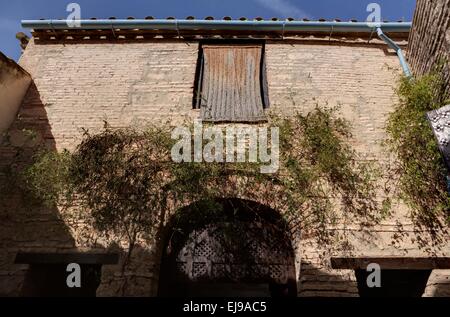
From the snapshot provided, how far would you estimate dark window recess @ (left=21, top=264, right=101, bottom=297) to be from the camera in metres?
4.55

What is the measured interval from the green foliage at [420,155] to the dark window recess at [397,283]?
0.81 m

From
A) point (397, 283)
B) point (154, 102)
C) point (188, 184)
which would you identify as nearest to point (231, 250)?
point (188, 184)

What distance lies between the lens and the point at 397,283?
17.3 feet

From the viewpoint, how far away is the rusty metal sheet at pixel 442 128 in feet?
12.6

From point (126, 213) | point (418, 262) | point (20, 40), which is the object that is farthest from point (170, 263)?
point (20, 40)

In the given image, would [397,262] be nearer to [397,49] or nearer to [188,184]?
[188,184]

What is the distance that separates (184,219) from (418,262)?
10.8 feet

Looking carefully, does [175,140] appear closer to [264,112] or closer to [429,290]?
[264,112]

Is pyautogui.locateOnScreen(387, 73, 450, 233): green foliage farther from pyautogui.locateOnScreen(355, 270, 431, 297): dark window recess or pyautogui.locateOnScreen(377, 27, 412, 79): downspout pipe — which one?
pyautogui.locateOnScreen(355, 270, 431, 297): dark window recess

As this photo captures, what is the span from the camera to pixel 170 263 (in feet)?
16.8

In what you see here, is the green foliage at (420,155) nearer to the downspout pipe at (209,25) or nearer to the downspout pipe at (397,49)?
the downspout pipe at (397,49)

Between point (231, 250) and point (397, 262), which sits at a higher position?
point (231, 250)

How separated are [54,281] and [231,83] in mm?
4587

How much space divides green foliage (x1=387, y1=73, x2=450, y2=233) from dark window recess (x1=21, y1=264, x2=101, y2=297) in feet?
15.1
